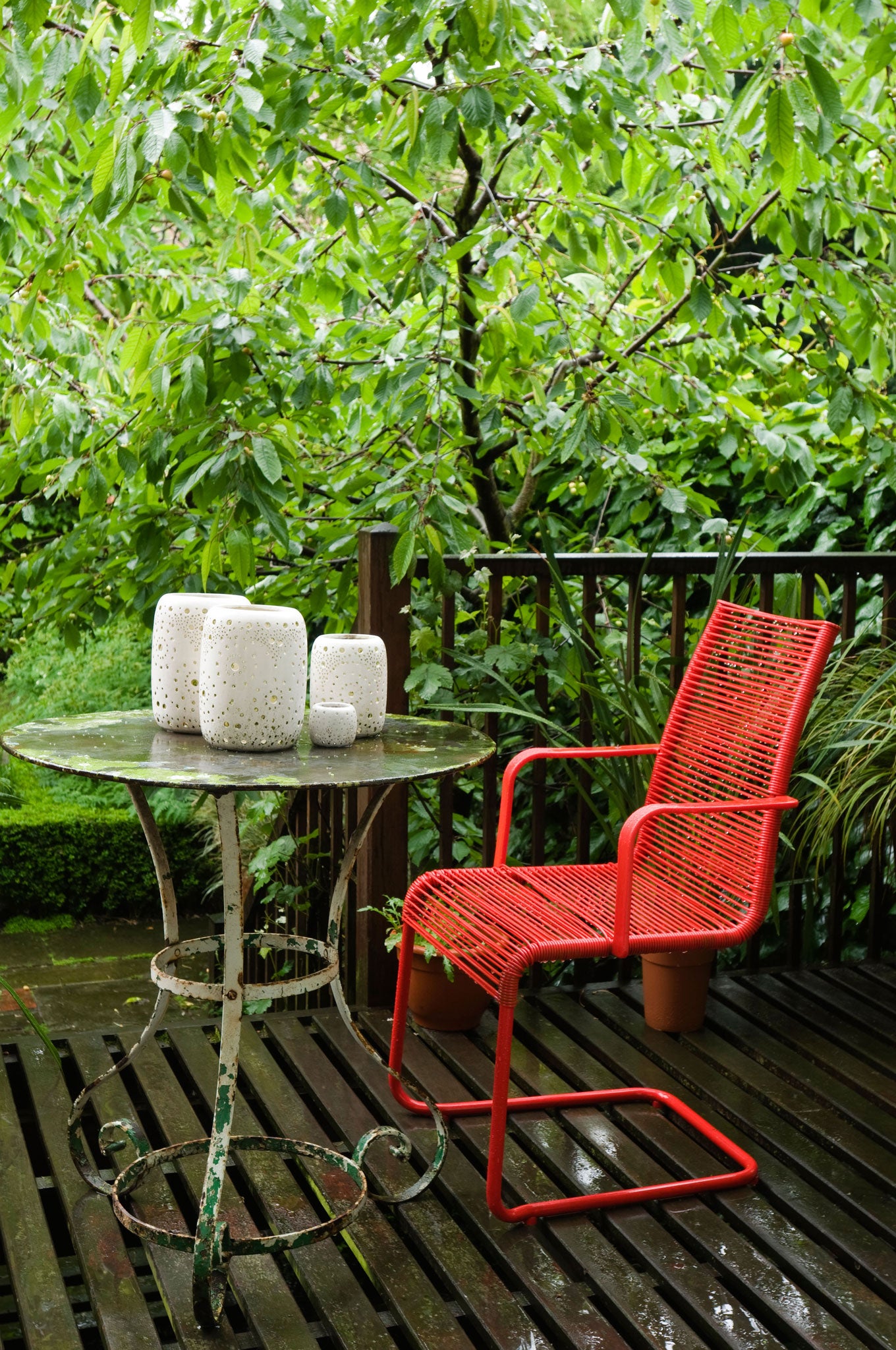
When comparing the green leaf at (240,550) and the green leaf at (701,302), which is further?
the green leaf at (701,302)

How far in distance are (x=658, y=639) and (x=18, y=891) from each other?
116 inches

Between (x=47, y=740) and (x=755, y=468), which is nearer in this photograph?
(x=47, y=740)

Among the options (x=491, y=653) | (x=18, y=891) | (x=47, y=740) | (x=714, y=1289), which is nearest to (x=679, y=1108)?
(x=714, y=1289)

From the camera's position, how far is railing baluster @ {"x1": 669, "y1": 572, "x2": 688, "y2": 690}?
312cm

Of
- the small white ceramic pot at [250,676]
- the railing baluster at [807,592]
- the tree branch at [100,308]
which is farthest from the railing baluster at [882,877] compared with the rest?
the tree branch at [100,308]

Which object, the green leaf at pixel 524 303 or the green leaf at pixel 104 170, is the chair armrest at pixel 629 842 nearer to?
the green leaf at pixel 524 303

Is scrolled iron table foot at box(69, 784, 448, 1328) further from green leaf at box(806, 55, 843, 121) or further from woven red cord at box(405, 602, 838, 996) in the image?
green leaf at box(806, 55, 843, 121)

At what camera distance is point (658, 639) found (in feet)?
13.0

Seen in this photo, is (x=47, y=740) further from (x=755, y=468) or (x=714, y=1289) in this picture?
→ (x=755, y=468)

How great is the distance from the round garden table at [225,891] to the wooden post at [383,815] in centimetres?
64

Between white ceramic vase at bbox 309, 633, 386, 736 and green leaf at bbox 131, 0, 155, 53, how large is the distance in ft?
3.54

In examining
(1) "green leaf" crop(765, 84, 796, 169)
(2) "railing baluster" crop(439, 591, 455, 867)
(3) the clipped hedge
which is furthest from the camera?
(3) the clipped hedge

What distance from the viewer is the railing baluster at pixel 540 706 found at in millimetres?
3066

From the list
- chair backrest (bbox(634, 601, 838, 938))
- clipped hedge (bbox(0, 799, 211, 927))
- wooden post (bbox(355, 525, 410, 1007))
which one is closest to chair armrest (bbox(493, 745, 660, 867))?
chair backrest (bbox(634, 601, 838, 938))
